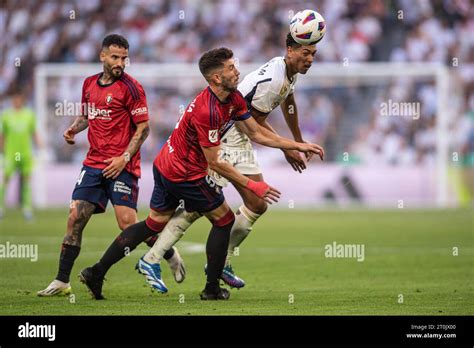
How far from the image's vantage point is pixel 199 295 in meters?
10.2

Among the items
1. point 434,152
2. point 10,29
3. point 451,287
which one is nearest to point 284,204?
point 434,152

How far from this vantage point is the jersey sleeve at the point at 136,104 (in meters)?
10.2

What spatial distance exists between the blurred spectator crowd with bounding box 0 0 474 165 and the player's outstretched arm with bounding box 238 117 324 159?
52.4ft

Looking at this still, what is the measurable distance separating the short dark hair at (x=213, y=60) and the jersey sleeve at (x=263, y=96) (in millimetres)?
964

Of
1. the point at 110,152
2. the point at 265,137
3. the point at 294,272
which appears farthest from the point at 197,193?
the point at 294,272

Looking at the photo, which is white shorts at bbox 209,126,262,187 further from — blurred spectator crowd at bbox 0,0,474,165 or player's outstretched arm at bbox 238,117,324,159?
blurred spectator crowd at bbox 0,0,474,165

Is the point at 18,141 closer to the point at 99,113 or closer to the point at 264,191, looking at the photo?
the point at 99,113

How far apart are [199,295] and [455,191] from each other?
55.0ft

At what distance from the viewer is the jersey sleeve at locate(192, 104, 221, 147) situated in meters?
9.31

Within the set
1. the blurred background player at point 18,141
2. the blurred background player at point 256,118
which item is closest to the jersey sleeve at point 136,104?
the blurred background player at point 256,118

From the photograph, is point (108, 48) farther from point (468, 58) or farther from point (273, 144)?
point (468, 58)

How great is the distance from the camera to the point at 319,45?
2891 cm

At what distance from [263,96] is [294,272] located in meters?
2.99

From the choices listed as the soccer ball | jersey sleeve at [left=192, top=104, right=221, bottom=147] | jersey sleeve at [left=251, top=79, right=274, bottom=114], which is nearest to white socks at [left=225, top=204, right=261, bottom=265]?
jersey sleeve at [left=251, top=79, right=274, bottom=114]
